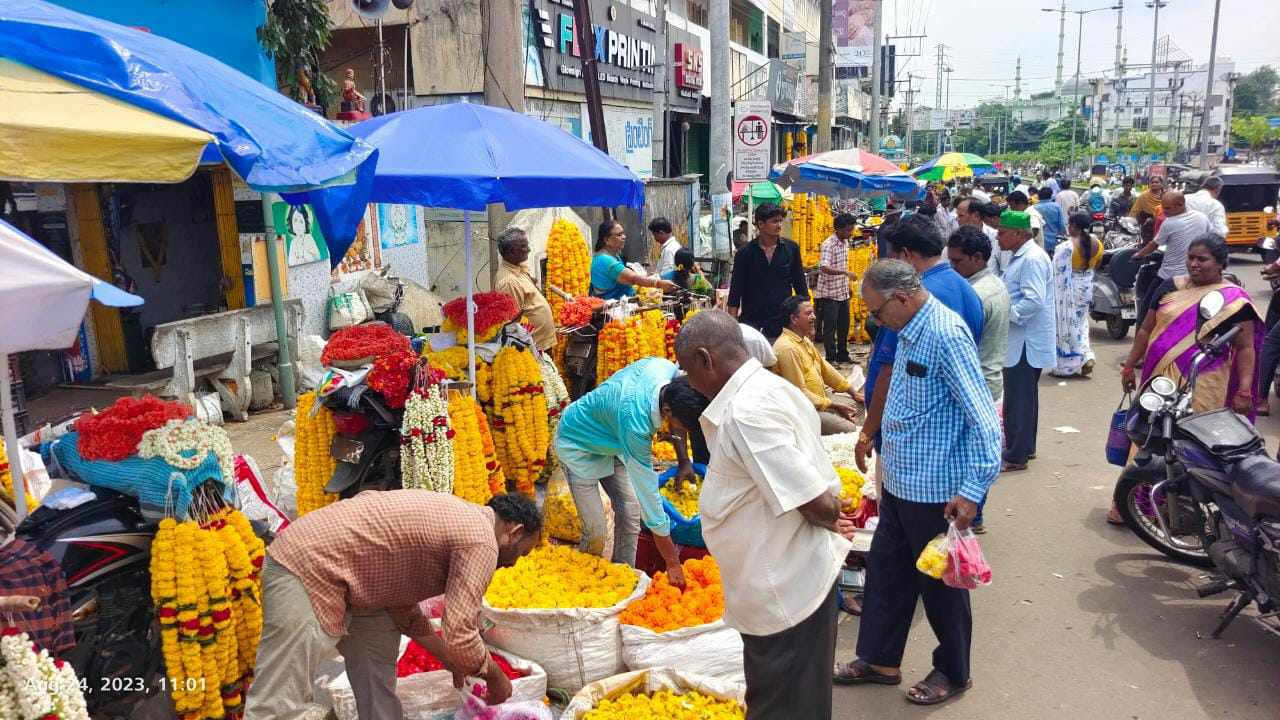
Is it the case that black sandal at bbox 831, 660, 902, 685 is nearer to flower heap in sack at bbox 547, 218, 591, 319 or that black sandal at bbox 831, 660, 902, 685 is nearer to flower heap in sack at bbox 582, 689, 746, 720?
flower heap in sack at bbox 582, 689, 746, 720

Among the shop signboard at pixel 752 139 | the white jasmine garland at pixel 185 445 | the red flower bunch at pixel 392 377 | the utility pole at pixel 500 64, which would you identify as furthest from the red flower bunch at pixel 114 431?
the shop signboard at pixel 752 139

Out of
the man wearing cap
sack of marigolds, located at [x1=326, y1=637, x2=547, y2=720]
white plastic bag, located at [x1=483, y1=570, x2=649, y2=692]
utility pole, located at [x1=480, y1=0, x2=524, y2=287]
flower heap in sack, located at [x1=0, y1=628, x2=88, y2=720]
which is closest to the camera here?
flower heap in sack, located at [x1=0, y1=628, x2=88, y2=720]

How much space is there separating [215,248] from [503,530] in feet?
26.3

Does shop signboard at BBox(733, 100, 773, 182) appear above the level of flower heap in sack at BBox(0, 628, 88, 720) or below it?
above

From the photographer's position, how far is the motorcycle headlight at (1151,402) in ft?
17.7

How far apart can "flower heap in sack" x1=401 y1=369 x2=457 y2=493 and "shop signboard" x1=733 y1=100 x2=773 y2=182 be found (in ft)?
28.5

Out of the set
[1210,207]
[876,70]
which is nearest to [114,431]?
[1210,207]

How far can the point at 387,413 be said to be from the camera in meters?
4.84

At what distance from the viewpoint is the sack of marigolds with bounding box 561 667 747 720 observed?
3758 millimetres

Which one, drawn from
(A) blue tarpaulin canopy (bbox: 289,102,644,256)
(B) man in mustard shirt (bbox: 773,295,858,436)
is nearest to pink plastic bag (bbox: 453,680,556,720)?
(A) blue tarpaulin canopy (bbox: 289,102,644,256)

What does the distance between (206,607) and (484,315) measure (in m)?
2.94

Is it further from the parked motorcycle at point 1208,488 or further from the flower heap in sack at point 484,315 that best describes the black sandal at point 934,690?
the flower heap in sack at point 484,315

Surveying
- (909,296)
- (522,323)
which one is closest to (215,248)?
(522,323)

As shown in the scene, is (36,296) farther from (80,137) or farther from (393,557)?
(393,557)
